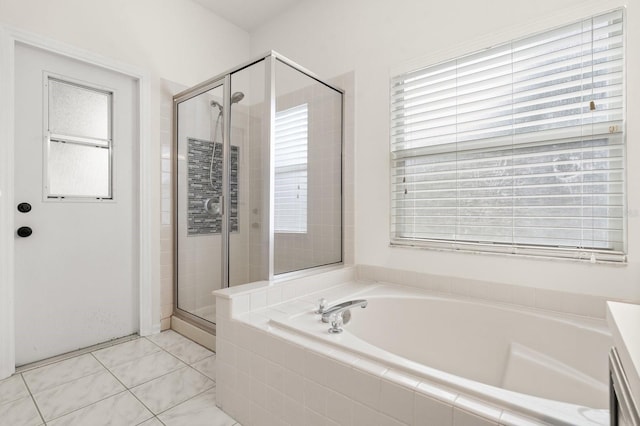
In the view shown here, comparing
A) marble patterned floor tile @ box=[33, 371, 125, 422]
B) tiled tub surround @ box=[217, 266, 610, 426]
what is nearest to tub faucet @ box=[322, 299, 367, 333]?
tiled tub surround @ box=[217, 266, 610, 426]

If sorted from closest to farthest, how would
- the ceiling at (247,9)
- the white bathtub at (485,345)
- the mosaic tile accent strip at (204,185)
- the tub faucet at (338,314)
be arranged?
the white bathtub at (485,345) → the tub faucet at (338,314) → the mosaic tile accent strip at (204,185) → the ceiling at (247,9)

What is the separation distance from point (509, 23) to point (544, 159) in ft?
2.44

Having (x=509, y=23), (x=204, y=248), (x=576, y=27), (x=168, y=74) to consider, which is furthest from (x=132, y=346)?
(x=576, y=27)

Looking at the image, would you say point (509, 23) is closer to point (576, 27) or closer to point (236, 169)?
point (576, 27)

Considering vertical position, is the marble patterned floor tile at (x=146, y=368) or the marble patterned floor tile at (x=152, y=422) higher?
the marble patterned floor tile at (x=146, y=368)

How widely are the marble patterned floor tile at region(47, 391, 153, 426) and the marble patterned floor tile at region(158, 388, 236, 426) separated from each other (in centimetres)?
10

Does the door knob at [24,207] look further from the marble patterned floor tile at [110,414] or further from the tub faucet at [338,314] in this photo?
the tub faucet at [338,314]

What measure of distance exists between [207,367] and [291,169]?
130cm

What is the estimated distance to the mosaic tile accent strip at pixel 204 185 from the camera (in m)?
2.11

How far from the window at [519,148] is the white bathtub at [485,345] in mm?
357

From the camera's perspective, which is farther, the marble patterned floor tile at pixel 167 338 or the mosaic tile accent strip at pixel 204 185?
the marble patterned floor tile at pixel 167 338

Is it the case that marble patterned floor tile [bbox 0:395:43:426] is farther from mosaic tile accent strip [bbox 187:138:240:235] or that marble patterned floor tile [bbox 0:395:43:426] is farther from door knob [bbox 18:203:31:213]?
mosaic tile accent strip [bbox 187:138:240:235]

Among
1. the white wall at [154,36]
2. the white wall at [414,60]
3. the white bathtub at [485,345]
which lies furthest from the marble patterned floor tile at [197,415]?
the white wall at [414,60]

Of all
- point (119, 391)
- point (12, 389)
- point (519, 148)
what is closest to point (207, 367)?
point (119, 391)
